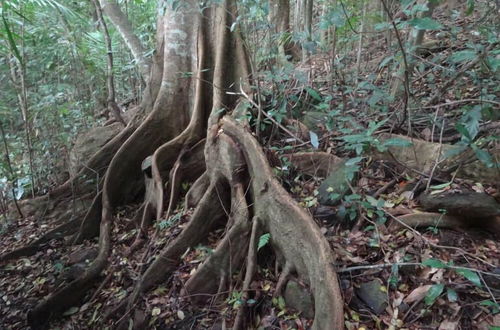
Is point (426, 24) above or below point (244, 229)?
above

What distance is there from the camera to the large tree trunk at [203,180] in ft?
9.82

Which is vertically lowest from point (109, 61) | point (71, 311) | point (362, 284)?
point (71, 311)

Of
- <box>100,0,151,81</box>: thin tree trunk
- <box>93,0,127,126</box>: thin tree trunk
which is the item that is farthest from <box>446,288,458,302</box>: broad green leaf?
<box>100,0,151,81</box>: thin tree trunk

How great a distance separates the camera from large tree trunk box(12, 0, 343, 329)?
2.99 m

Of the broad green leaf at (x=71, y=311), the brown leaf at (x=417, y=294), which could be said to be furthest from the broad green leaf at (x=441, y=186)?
the broad green leaf at (x=71, y=311)

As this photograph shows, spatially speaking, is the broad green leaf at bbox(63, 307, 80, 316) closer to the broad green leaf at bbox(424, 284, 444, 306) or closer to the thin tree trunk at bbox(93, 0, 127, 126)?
the thin tree trunk at bbox(93, 0, 127, 126)

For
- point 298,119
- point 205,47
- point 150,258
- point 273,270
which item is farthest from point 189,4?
point 273,270

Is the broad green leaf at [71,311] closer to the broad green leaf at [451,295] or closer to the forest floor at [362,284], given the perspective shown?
the forest floor at [362,284]

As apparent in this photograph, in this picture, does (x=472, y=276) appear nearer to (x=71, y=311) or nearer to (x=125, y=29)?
(x=71, y=311)

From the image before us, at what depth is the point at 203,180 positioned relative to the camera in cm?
431

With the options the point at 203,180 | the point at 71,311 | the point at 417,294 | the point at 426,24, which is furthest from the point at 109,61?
the point at 417,294

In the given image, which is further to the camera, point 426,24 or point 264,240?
point 264,240

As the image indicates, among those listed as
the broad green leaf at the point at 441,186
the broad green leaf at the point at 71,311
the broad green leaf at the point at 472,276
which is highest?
the broad green leaf at the point at 441,186

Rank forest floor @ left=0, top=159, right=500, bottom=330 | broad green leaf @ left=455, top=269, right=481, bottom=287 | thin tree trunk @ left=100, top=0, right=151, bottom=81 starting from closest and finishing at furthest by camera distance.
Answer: broad green leaf @ left=455, top=269, right=481, bottom=287 < forest floor @ left=0, top=159, right=500, bottom=330 < thin tree trunk @ left=100, top=0, right=151, bottom=81
